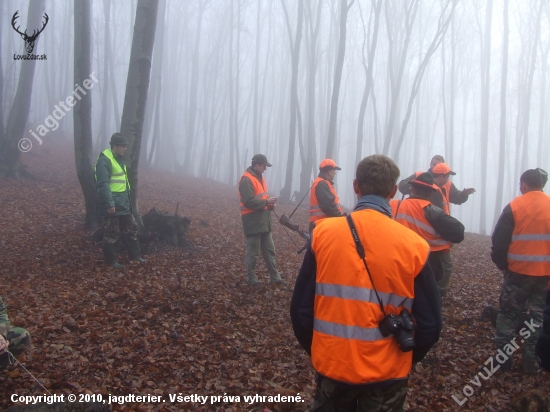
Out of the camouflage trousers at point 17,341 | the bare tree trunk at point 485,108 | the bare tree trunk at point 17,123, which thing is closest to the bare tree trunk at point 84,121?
the bare tree trunk at point 17,123

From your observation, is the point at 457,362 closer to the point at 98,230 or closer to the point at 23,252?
the point at 98,230

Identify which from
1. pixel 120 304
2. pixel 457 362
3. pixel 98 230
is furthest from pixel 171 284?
pixel 457 362

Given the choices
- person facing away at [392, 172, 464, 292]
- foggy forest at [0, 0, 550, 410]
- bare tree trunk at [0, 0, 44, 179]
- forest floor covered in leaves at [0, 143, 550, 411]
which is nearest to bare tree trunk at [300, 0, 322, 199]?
foggy forest at [0, 0, 550, 410]

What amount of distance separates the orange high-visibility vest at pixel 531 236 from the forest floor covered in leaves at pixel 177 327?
4.18 feet

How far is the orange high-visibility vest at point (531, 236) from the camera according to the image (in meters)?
4.38

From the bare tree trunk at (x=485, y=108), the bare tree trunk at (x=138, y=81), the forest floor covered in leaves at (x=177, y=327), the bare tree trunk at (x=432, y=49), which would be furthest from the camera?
the bare tree trunk at (x=485, y=108)

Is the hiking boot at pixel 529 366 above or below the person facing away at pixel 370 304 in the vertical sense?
below

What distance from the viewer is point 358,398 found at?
7.48 ft

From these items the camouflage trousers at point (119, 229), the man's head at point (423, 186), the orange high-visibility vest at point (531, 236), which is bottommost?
the camouflage trousers at point (119, 229)

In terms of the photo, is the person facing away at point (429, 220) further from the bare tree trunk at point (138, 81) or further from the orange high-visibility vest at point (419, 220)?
the bare tree trunk at point (138, 81)

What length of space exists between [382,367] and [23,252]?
25.2 feet

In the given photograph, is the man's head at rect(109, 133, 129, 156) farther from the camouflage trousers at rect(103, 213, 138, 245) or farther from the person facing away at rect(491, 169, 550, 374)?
the person facing away at rect(491, 169, 550, 374)

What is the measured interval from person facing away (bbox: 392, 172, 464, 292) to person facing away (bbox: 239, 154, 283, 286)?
2.58m

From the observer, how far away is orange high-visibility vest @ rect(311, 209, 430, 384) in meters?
2.16
